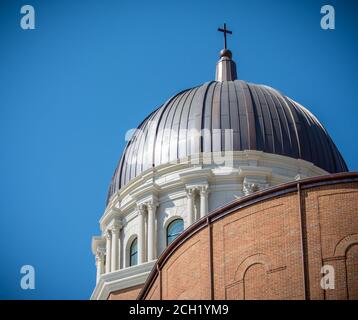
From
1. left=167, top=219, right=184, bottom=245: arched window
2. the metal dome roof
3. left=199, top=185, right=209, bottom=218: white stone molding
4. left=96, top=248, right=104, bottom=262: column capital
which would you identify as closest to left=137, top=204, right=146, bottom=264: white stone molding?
left=167, top=219, right=184, bottom=245: arched window

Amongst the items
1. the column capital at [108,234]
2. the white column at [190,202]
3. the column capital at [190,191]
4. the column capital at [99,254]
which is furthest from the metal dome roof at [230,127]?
→ the column capital at [99,254]

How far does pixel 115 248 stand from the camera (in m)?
72.4

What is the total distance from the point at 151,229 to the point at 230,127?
20.3ft

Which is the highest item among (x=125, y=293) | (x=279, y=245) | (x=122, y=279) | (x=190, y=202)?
(x=190, y=202)

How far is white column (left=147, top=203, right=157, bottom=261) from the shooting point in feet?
228

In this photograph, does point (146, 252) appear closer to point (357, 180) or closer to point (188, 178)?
point (188, 178)

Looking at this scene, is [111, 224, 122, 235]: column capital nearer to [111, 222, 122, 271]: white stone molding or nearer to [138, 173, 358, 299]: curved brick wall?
[111, 222, 122, 271]: white stone molding

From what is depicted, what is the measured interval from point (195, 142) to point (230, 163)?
197 cm

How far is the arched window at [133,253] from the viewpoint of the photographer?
71.5 m

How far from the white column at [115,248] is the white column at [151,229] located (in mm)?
2675

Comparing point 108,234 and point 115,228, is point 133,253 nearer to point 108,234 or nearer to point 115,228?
point 115,228

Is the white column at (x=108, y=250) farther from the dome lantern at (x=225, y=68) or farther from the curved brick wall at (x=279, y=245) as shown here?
the curved brick wall at (x=279, y=245)

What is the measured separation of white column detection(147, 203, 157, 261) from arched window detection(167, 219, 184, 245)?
767 mm

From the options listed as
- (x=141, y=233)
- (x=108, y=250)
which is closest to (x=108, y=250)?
(x=108, y=250)
